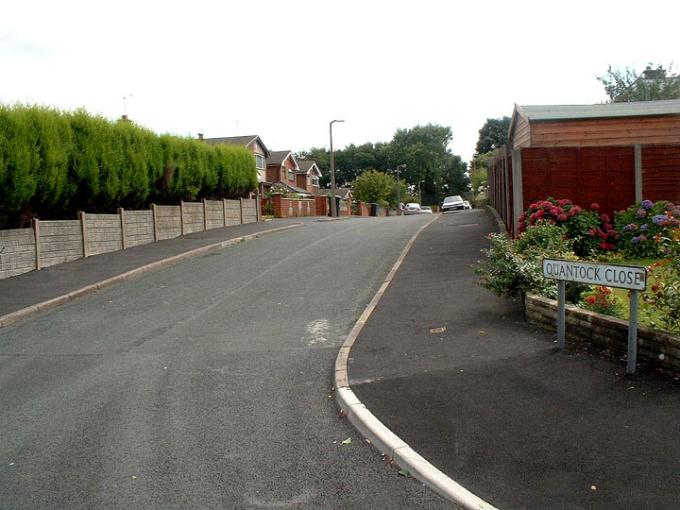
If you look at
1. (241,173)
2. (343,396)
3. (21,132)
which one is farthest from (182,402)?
(241,173)

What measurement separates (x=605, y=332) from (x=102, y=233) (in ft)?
49.8

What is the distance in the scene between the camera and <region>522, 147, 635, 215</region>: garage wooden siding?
43.5 feet

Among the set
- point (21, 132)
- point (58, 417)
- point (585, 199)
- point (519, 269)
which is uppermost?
point (21, 132)

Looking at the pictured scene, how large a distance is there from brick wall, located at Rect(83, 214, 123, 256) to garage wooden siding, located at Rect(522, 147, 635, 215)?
11.5 meters

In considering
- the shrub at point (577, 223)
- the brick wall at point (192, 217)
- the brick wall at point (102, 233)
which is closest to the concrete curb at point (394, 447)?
the shrub at point (577, 223)

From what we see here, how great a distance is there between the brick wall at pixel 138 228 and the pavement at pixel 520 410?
13102 mm

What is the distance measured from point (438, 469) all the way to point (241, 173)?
25.4m

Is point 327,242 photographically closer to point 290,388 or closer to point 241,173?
point 241,173

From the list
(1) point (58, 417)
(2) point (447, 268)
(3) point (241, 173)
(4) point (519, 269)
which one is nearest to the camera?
(1) point (58, 417)

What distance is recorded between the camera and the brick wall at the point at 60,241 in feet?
53.4

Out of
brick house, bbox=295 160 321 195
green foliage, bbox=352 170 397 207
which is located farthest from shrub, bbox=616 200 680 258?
green foliage, bbox=352 170 397 207

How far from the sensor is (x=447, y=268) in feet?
43.3

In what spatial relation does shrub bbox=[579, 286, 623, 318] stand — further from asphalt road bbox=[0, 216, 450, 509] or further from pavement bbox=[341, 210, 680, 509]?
asphalt road bbox=[0, 216, 450, 509]

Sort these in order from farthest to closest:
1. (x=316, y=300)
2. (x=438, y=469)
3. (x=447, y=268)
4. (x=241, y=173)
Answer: (x=241, y=173), (x=447, y=268), (x=316, y=300), (x=438, y=469)
